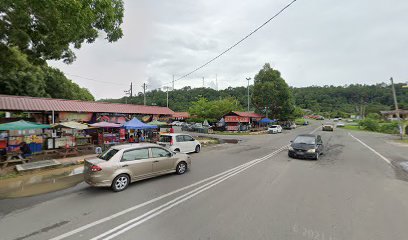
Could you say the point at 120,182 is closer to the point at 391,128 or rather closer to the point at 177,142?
the point at 177,142

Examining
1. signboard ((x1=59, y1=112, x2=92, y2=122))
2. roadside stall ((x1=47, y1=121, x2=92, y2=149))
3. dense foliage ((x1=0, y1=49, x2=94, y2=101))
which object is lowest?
roadside stall ((x1=47, y1=121, x2=92, y2=149))

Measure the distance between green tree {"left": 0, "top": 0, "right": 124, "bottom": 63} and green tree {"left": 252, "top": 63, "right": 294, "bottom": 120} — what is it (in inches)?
1536

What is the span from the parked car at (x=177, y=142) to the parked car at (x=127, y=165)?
15.2ft

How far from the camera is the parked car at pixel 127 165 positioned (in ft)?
21.8

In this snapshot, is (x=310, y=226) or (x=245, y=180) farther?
(x=245, y=180)

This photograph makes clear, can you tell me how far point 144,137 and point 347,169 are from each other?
53.1ft

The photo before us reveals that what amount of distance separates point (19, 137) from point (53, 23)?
9.01 meters

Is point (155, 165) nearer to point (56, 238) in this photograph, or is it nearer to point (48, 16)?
point (56, 238)

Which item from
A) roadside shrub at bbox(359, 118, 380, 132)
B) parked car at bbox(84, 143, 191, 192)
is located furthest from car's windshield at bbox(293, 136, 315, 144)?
roadside shrub at bbox(359, 118, 380, 132)

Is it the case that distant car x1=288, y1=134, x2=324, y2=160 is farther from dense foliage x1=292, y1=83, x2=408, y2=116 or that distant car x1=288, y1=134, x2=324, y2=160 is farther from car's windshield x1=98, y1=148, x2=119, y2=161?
→ dense foliage x1=292, y1=83, x2=408, y2=116

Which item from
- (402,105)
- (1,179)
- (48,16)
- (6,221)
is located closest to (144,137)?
(1,179)

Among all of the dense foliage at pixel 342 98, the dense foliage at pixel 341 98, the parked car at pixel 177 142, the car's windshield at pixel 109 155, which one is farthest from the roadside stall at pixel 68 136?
the dense foliage at pixel 342 98

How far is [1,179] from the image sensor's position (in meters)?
8.62

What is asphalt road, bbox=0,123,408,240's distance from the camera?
423 centimetres
